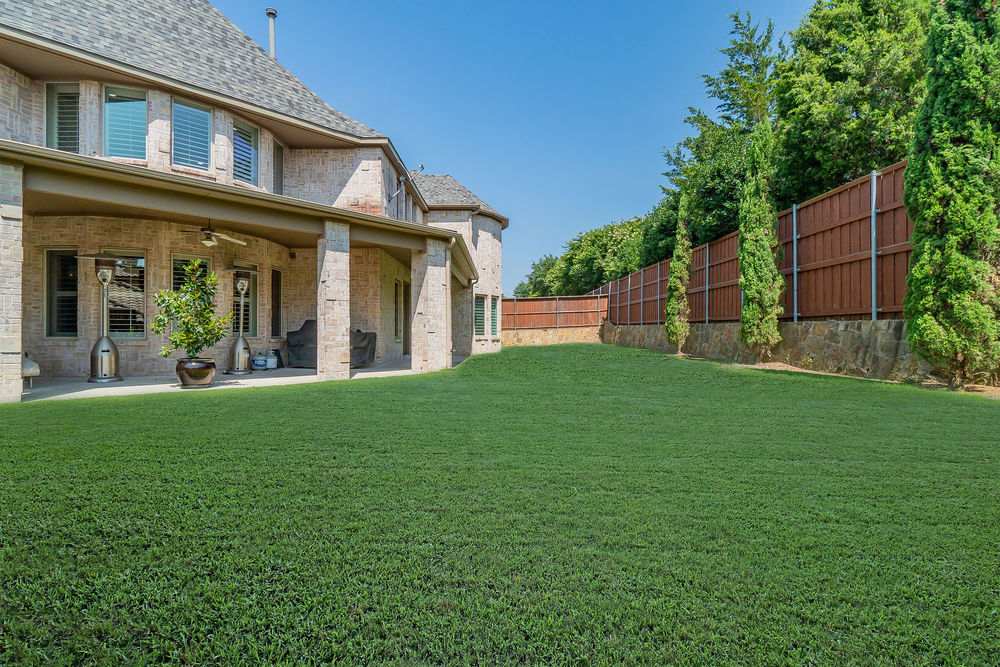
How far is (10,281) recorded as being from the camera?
19.9 feet

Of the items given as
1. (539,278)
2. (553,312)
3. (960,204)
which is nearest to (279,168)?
(960,204)

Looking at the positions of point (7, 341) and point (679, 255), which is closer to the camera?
point (7, 341)

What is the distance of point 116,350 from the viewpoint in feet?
27.8

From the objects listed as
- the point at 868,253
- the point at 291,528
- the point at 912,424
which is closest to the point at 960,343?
the point at 868,253

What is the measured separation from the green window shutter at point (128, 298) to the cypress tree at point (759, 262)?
41.6 feet

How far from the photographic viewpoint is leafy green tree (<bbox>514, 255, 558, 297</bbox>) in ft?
164

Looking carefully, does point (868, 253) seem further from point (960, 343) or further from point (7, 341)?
point (7, 341)

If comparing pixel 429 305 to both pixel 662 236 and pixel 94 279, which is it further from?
pixel 662 236

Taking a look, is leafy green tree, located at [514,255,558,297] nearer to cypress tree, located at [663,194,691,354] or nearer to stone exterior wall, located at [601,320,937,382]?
cypress tree, located at [663,194,691,354]

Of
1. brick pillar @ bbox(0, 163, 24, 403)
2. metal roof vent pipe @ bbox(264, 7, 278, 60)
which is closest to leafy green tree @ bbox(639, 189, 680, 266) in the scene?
metal roof vent pipe @ bbox(264, 7, 278, 60)

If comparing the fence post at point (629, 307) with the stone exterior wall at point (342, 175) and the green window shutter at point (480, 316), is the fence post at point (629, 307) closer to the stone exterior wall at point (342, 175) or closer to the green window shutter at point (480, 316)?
the green window shutter at point (480, 316)

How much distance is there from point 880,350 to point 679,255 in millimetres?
8412

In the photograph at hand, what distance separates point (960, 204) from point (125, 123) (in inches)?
554

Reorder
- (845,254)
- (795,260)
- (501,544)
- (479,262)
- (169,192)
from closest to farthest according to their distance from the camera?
(501,544) → (169,192) → (845,254) → (795,260) → (479,262)
